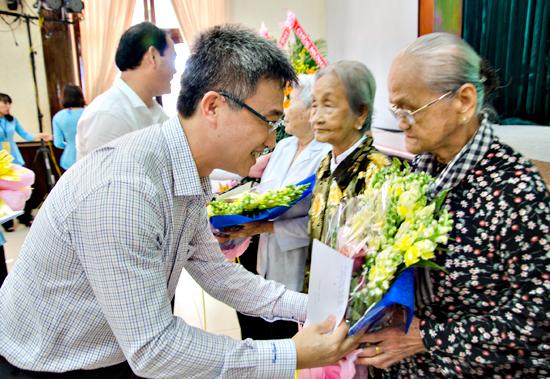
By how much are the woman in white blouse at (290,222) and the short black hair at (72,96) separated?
4.50 metres

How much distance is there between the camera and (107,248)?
922mm

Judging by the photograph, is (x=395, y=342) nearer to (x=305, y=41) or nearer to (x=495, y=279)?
(x=495, y=279)

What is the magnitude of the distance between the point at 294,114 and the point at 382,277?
155 cm

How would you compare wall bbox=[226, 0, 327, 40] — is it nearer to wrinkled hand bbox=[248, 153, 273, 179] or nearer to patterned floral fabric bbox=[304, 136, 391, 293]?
wrinkled hand bbox=[248, 153, 273, 179]

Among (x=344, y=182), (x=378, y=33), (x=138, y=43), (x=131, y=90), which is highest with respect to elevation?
(x=378, y=33)

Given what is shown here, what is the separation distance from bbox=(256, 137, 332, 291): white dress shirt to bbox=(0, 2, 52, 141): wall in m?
6.36

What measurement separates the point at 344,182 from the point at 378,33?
3.82 m

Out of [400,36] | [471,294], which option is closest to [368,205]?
[471,294]

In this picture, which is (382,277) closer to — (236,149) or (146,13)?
(236,149)

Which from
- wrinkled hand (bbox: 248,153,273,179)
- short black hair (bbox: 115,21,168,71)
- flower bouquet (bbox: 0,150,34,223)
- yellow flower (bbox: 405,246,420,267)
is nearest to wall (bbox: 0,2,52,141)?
short black hair (bbox: 115,21,168,71)

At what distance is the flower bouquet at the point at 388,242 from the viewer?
3.08 feet

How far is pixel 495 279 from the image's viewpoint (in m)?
1.03

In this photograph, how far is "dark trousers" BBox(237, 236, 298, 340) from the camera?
226 centimetres

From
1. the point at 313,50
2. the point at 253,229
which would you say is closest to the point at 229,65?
the point at 253,229
